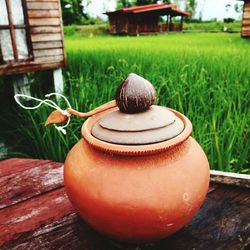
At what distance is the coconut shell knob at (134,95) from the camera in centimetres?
72

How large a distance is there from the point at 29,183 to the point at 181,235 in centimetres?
64

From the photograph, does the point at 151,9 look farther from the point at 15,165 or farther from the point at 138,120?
the point at 138,120

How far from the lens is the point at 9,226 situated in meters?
0.91

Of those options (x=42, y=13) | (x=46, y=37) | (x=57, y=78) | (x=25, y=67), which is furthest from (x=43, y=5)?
(x=57, y=78)

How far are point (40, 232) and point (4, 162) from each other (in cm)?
60

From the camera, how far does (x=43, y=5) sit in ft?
12.6

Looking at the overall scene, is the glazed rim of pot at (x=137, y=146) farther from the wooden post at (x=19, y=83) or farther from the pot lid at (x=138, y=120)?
the wooden post at (x=19, y=83)

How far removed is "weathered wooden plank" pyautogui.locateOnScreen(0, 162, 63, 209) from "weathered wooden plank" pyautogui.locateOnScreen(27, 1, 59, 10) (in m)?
3.07

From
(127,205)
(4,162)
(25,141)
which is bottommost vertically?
(25,141)

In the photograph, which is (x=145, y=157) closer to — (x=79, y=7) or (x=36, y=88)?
(x=36, y=88)

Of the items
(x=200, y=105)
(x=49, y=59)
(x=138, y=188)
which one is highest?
(x=138, y=188)

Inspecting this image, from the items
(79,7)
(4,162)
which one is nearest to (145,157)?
(4,162)

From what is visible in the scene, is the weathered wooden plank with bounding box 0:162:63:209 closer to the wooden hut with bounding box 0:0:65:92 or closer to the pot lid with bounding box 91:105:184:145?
the pot lid with bounding box 91:105:184:145

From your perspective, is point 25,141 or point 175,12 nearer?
point 25,141
